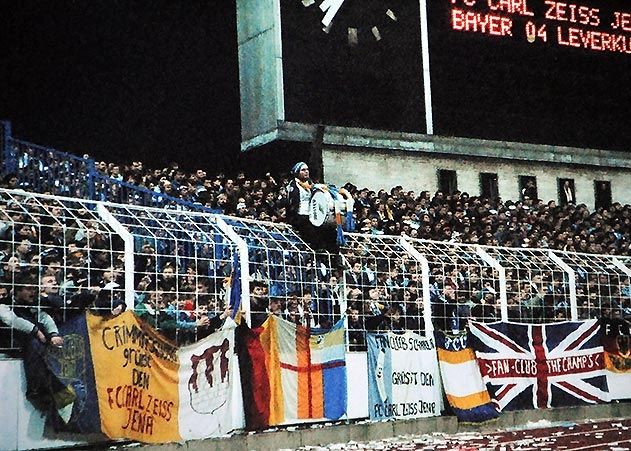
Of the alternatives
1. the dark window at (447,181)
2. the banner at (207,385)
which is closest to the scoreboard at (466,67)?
the dark window at (447,181)

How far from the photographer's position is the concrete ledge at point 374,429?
12695 mm

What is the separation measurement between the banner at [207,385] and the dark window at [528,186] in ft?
64.7

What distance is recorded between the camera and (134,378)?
37.8 feet

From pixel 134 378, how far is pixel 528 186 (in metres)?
21.7

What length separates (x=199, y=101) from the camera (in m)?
26.4

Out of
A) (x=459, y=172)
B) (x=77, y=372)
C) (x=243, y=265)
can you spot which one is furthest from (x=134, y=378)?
(x=459, y=172)

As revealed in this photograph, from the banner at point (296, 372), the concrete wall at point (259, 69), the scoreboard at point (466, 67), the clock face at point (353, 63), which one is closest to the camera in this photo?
the banner at point (296, 372)

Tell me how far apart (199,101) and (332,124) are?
11.3 feet

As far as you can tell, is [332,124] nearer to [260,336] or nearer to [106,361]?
[260,336]

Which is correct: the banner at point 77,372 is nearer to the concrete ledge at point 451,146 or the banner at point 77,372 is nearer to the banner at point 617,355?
the banner at point 617,355

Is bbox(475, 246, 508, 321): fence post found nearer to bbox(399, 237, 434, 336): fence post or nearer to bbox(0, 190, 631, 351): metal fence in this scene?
bbox(0, 190, 631, 351): metal fence

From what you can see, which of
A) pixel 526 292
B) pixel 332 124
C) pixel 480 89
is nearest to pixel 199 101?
pixel 332 124

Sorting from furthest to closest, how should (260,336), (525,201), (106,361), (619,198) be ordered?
1. (619,198)
2. (525,201)
3. (260,336)
4. (106,361)

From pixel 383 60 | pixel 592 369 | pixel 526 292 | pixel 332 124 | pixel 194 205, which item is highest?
pixel 383 60
